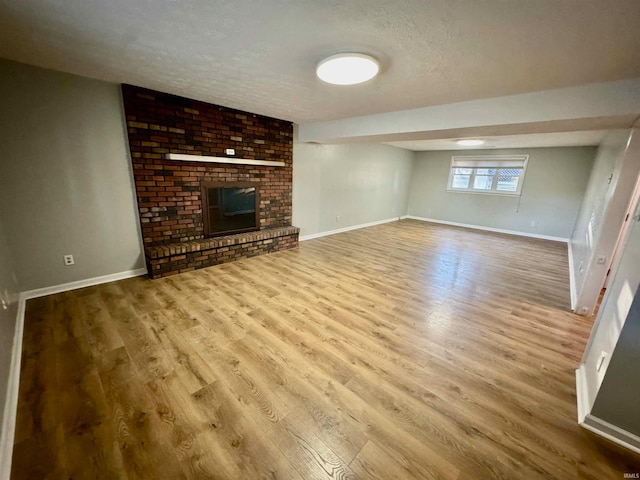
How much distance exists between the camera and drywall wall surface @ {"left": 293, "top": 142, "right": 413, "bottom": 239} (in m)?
5.03

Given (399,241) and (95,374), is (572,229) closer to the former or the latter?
(399,241)

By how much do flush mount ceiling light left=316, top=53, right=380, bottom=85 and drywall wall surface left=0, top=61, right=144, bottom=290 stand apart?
2.47 m

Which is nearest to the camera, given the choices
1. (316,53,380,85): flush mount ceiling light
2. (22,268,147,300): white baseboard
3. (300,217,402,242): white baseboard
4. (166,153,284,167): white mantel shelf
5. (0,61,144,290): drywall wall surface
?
(316,53,380,85): flush mount ceiling light

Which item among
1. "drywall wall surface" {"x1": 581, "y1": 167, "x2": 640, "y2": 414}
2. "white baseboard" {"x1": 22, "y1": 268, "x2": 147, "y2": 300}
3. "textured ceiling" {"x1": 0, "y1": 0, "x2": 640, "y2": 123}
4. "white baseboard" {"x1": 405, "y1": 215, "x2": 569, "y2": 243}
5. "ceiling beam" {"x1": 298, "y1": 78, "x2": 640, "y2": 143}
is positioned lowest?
"white baseboard" {"x1": 22, "y1": 268, "x2": 147, "y2": 300}

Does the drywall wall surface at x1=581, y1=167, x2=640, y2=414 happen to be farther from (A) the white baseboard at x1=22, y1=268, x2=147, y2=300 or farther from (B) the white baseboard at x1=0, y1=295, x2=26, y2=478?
(A) the white baseboard at x1=22, y1=268, x2=147, y2=300

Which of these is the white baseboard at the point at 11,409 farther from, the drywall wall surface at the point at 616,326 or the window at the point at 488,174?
the window at the point at 488,174

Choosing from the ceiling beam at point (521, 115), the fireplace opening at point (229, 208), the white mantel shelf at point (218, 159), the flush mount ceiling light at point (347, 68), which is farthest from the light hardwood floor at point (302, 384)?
the flush mount ceiling light at point (347, 68)

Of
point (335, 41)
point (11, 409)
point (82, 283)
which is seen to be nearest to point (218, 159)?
point (82, 283)

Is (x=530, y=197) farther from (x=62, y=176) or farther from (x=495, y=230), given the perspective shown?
(x=62, y=176)

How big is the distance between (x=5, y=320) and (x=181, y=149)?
7.76 ft

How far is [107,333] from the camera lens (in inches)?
83.7

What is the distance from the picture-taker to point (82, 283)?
2.91 meters

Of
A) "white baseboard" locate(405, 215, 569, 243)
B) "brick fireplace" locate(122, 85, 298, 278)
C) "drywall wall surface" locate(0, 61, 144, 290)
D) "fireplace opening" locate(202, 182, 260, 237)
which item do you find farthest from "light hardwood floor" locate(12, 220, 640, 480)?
"white baseboard" locate(405, 215, 569, 243)

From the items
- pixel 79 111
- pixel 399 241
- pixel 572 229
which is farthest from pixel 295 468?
pixel 572 229
